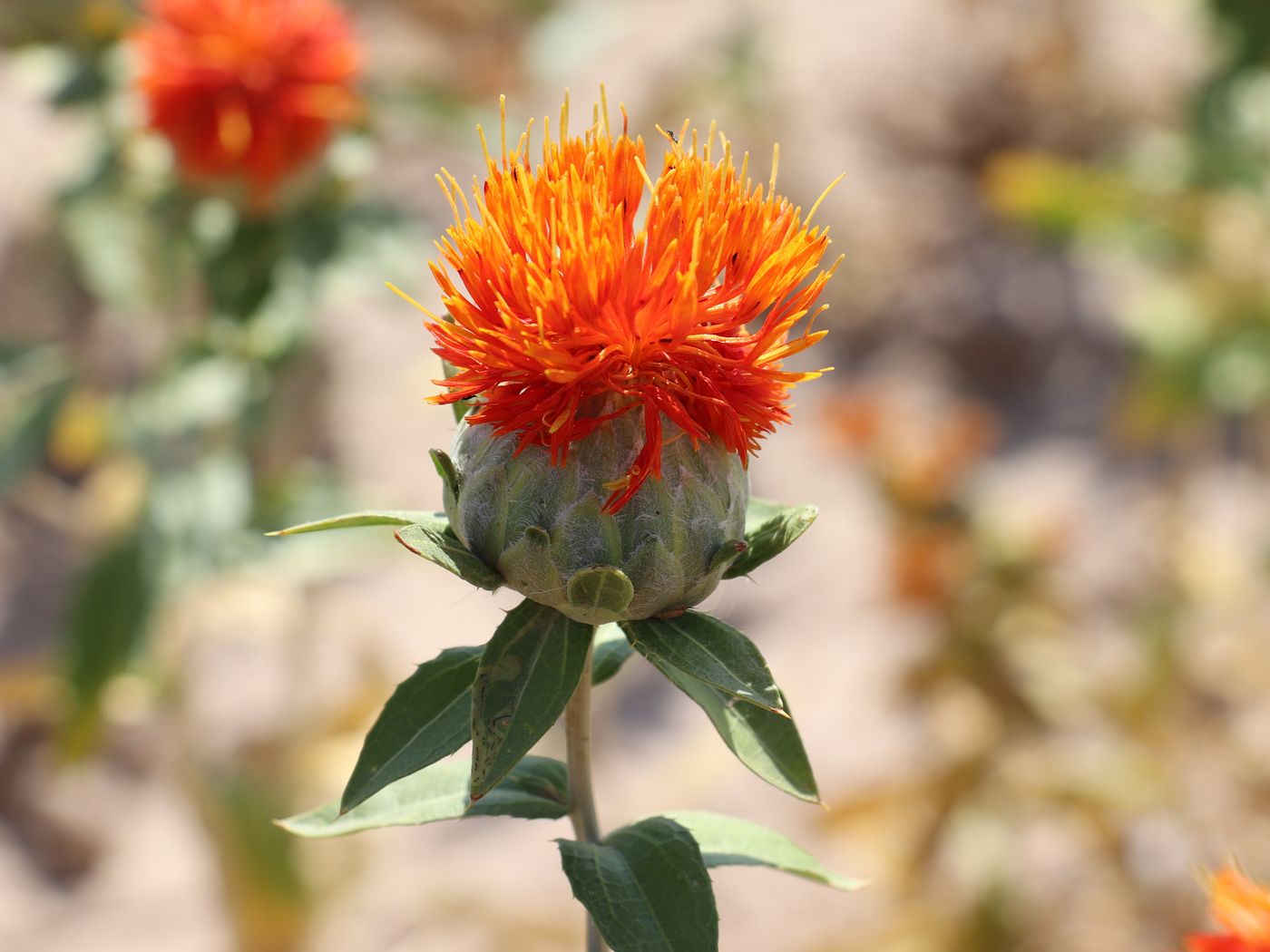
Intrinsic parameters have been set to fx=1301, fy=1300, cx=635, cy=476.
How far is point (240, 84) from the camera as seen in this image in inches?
69.5

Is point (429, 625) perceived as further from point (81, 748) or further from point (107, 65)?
point (107, 65)

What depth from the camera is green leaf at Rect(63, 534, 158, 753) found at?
201 cm

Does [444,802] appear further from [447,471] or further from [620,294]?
[620,294]

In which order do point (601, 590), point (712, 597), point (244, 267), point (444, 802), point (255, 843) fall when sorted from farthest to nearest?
point (712, 597) → point (255, 843) → point (244, 267) → point (444, 802) → point (601, 590)

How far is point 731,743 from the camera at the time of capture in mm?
816

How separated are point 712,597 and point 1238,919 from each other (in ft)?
Result: 6.62

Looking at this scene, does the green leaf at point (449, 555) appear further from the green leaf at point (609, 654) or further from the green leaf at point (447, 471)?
the green leaf at point (609, 654)

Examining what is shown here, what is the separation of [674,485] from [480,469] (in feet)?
0.41

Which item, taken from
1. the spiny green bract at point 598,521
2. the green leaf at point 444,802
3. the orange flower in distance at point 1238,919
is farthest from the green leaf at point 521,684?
the orange flower in distance at point 1238,919

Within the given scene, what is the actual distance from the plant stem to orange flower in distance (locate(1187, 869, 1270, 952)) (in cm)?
41

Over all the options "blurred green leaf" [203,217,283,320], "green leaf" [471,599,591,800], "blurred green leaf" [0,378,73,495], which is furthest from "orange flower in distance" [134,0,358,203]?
"green leaf" [471,599,591,800]

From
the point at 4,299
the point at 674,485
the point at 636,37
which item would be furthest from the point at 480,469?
the point at 636,37

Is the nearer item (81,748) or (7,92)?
(81,748)

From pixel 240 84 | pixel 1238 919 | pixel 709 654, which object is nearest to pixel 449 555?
pixel 709 654
